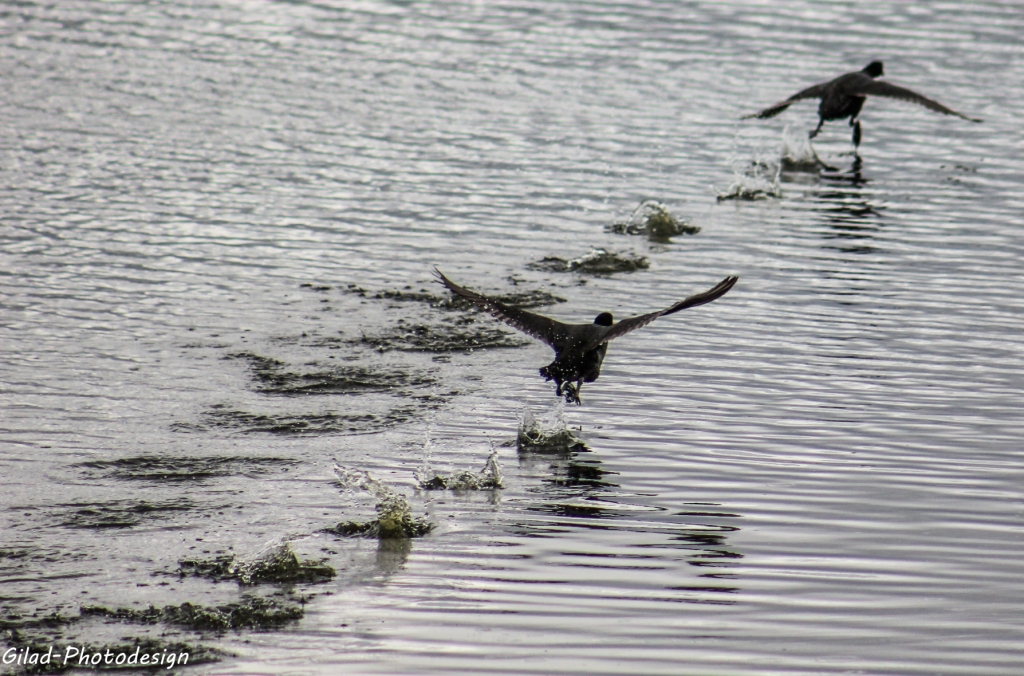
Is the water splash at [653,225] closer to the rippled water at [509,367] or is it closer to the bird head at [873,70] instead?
the rippled water at [509,367]

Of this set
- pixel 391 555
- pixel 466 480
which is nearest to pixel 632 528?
pixel 466 480

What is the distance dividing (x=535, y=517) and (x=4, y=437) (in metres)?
3.98

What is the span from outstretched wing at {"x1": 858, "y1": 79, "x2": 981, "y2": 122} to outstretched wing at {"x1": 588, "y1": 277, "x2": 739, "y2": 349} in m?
11.0

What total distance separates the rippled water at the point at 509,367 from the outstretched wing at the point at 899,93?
1135 mm

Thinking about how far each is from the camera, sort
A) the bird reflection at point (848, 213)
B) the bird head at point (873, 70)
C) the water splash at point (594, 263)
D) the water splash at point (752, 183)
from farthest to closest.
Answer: the bird head at point (873, 70) → the water splash at point (752, 183) → the bird reflection at point (848, 213) → the water splash at point (594, 263)

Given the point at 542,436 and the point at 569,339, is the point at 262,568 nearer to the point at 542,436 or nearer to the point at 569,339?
the point at 542,436

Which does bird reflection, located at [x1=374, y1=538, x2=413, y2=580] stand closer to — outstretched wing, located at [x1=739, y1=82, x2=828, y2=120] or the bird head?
outstretched wing, located at [x1=739, y1=82, x2=828, y2=120]

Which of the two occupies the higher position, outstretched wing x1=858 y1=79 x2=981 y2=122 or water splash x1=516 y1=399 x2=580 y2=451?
outstretched wing x1=858 y1=79 x2=981 y2=122

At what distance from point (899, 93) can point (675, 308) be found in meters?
12.2

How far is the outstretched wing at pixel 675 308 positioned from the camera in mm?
8562

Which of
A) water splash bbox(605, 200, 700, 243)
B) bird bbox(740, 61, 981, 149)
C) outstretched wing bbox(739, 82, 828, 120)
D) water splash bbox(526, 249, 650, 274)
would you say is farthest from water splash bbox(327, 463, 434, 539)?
bird bbox(740, 61, 981, 149)

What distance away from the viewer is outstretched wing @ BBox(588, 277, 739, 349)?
8.56 meters

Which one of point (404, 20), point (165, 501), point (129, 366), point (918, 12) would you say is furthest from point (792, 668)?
point (918, 12)

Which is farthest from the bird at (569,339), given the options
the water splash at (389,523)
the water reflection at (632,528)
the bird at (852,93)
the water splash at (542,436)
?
the bird at (852,93)
